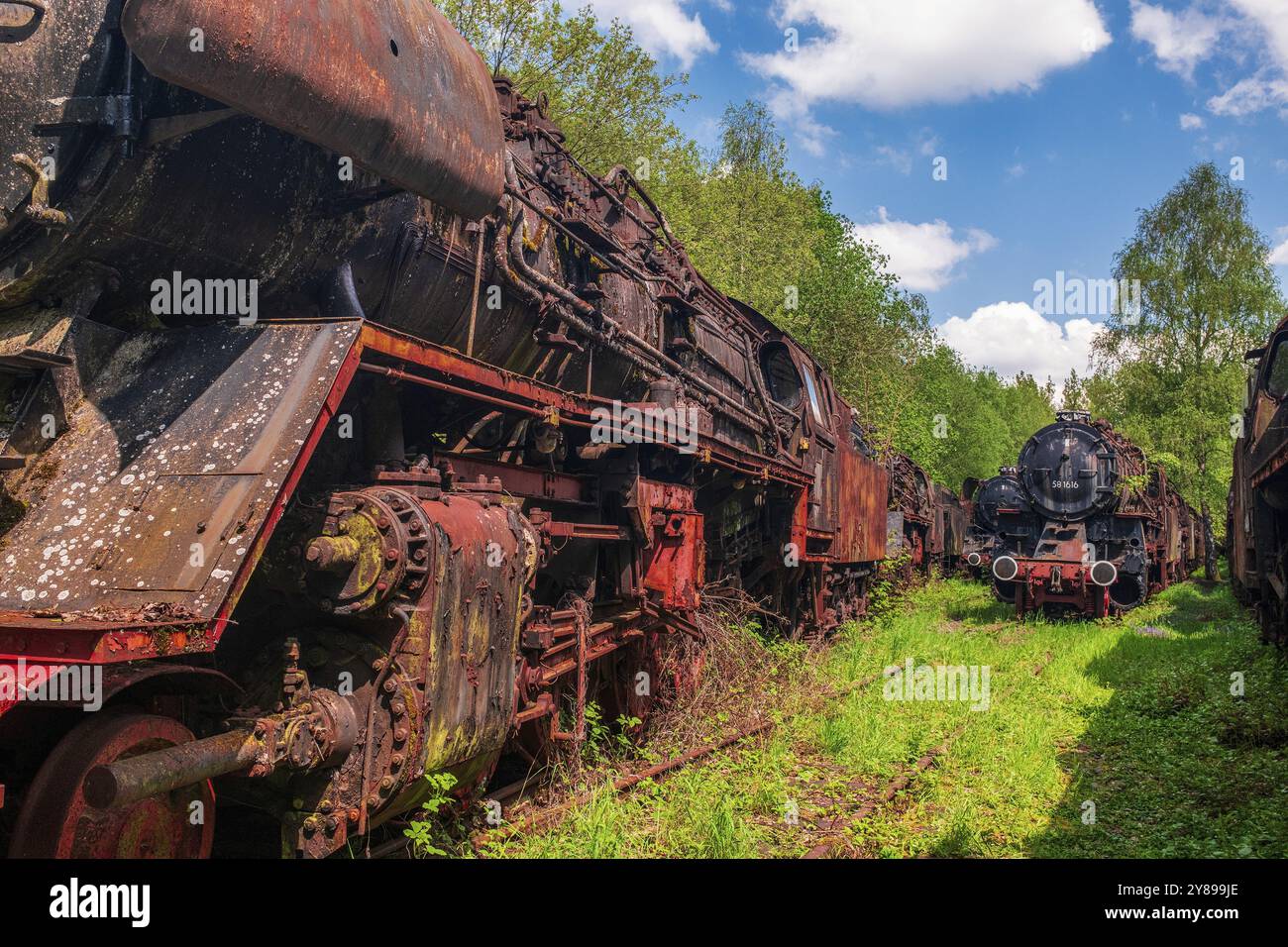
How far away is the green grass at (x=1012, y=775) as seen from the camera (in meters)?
4.94

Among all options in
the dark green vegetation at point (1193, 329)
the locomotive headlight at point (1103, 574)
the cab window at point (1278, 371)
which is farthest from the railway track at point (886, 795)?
the dark green vegetation at point (1193, 329)

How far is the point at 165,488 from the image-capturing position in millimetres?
2887

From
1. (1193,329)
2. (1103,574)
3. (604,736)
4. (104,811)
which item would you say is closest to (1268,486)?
(604,736)

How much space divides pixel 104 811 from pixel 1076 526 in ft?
49.8

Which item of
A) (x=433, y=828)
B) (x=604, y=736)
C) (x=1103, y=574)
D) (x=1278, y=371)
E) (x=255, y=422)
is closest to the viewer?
(x=255, y=422)

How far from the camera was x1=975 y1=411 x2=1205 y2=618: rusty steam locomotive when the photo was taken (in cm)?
1426

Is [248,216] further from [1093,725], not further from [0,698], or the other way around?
[1093,725]

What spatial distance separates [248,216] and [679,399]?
356cm

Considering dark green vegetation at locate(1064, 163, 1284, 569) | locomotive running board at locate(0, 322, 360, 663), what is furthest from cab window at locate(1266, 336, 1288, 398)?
dark green vegetation at locate(1064, 163, 1284, 569)

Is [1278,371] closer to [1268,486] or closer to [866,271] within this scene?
[1268,486]

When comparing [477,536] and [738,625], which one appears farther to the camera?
[738,625]

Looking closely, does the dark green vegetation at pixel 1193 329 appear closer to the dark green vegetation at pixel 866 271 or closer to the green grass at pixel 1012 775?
the dark green vegetation at pixel 866 271

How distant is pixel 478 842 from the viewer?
14.4ft
